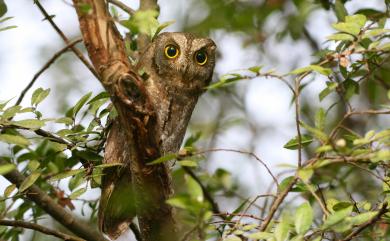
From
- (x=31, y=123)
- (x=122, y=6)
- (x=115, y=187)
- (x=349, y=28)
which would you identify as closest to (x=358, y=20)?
(x=349, y=28)

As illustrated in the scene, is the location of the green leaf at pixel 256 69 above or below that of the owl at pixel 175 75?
below

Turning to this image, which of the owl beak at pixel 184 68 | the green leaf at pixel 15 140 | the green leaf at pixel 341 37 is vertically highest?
the owl beak at pixel 184 68

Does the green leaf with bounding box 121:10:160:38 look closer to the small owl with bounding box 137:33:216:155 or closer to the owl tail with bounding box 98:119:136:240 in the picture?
the owl tail with bounding box 98:119:136:240

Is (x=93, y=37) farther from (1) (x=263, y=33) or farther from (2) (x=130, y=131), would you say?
(1) (x=263, y=33)

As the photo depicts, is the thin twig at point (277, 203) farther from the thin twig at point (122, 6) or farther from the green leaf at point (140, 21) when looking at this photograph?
the thin twig at point (122, 6)

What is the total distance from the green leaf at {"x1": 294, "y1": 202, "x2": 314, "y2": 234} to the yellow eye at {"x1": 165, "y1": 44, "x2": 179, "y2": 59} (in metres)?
2.21

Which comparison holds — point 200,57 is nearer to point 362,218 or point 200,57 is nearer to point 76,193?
point 76,193

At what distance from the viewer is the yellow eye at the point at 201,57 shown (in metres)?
4.21

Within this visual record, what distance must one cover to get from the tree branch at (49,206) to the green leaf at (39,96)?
0.29 metres

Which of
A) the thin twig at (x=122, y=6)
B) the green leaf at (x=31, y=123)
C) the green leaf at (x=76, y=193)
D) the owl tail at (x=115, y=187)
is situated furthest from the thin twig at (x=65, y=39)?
Result: the thin twig at (x=122, y=6)

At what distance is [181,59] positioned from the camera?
13.5 feet

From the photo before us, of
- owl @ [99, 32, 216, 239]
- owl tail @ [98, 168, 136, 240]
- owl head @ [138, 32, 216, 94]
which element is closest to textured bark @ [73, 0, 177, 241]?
owl tail @ [98, 168, 136, 240]

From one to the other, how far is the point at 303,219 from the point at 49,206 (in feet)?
3.27

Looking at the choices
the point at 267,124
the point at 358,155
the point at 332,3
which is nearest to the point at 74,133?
the point at 358,155
